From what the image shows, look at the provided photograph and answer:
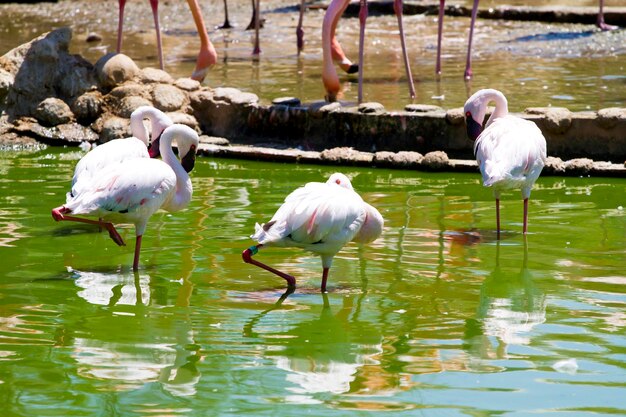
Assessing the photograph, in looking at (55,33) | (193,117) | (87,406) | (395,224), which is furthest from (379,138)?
(87,406)

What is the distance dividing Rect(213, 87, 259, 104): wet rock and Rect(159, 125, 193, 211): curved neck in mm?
3431

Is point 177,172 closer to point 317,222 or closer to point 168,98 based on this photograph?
point 317,222

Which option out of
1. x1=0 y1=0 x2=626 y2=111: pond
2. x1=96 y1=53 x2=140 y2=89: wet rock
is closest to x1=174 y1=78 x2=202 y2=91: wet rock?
x1=96 y1=53 x2=140 y2=89: wet rock

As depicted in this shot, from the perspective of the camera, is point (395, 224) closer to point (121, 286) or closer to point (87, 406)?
point (121, 286)

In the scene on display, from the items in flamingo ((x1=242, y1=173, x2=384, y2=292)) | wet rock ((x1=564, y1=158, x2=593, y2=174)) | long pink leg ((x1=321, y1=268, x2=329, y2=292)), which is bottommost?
long pink leg ((x1=321, y1=268, x2=329, y2=292))

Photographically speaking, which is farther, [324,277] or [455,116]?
[455,116]

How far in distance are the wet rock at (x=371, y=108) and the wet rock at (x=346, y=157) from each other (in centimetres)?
43

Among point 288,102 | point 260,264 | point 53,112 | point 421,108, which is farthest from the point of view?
point 53,112

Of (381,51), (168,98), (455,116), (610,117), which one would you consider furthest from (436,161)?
(381,51)

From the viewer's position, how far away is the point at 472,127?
717cm

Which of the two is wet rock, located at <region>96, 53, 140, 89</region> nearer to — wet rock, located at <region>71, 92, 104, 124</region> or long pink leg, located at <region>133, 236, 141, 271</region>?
wet rock, located at <region>71, 92, 104, 124</region>

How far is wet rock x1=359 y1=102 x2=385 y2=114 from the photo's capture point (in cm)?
Answer: 924

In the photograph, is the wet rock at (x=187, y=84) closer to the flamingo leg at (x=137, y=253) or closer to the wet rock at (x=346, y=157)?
the wet rock at (x=346, y=157)

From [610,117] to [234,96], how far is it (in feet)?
10.7
